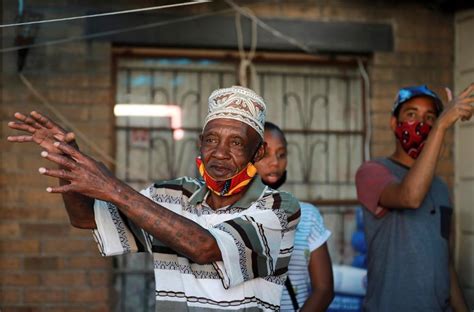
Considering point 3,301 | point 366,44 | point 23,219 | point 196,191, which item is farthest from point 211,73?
point 196,191

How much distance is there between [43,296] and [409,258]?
2.63 m

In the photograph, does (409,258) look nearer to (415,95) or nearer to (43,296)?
(415,95)

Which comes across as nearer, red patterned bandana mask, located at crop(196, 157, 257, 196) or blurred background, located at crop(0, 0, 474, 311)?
red patterned bandana mask, located at crop(196, 157, 257, 196)

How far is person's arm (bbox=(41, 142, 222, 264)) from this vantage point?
2.53 m

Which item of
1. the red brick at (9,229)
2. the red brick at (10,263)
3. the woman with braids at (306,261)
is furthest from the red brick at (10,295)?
the woman with braids at (306,261)

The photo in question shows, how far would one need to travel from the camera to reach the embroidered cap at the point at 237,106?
118 inches

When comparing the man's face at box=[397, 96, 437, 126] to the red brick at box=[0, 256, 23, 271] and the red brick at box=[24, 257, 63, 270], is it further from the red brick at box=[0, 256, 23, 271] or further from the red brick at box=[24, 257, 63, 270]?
the red brick at box=[0, 256, 23, 271]

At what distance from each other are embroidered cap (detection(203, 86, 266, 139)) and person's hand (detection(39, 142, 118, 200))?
581 mm

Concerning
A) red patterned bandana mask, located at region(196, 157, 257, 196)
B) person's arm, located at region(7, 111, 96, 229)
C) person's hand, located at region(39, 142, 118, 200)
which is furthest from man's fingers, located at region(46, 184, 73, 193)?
red patterned bandana mask, located at region(196, 157, 257, 196)

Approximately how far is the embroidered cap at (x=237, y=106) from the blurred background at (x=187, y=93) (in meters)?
2.70

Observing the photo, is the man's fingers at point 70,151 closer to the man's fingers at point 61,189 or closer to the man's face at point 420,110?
the man's fingers at point 61,189

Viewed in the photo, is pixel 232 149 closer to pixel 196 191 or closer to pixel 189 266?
pixel 196 191


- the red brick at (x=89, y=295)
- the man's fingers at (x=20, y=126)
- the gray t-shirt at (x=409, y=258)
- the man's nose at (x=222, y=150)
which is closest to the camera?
the man's fingers at (x=20, y=126)

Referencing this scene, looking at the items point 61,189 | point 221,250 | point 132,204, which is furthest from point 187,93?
point 61,189
